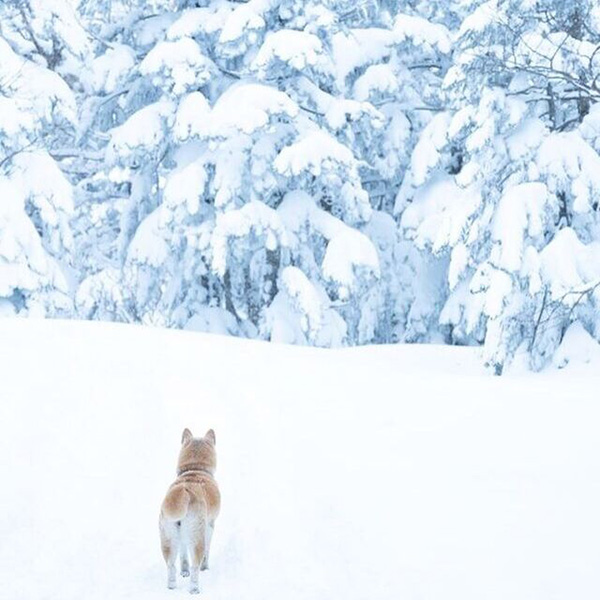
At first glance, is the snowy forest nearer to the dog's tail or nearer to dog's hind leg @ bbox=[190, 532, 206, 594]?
dog's hind leg @ bbox=[190, 532, 206, 594]

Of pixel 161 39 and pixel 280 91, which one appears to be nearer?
pixel 280 91

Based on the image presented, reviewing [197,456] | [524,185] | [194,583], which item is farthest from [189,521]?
[524,185]

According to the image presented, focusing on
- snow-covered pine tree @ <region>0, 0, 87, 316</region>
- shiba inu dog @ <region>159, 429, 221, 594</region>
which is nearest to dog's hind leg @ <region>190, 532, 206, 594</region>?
shiba inu dog @ <region>159, 429, 221, 594</region>

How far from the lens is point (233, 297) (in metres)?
20.9

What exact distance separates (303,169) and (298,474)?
417 inches

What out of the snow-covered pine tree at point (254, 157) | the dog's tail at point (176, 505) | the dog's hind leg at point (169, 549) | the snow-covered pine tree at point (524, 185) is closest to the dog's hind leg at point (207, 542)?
the dog's hind leg at point (169, 549)

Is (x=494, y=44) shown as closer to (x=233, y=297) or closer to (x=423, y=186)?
(x=423, y=186)

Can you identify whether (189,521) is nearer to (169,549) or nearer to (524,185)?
(169,549)

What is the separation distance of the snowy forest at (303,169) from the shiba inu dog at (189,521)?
10.5 metres

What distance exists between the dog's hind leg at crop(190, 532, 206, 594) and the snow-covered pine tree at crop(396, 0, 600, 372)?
34.8 feet

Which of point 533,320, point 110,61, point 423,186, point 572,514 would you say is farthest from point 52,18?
point 572,514

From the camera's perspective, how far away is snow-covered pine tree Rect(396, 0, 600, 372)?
15930mm

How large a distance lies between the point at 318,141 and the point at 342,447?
9.93m

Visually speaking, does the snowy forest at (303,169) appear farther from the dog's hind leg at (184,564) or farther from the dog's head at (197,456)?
the dog's hind leg at (184,564)
